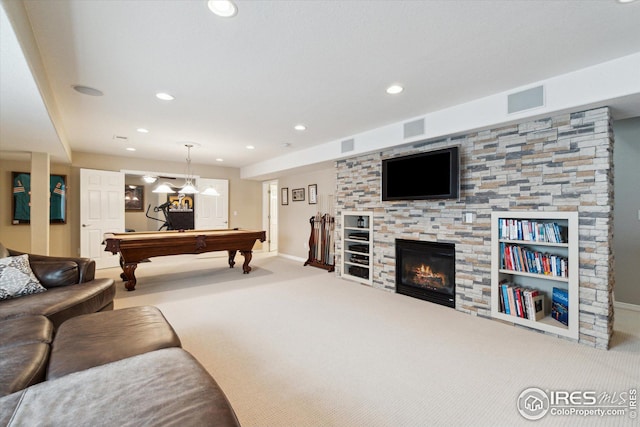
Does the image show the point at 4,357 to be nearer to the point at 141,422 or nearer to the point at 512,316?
A: the point at 141,422

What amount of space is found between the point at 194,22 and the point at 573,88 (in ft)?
10.3

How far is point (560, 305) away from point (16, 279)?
5.08m

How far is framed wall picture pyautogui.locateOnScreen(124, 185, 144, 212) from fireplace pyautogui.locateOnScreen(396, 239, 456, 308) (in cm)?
730

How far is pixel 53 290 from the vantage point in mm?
2609

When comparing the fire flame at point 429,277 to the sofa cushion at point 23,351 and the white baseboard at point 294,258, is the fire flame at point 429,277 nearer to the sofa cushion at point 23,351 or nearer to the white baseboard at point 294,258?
the white baseboard at point 294,258

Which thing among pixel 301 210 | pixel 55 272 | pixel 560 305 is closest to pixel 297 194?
pixel 301 210

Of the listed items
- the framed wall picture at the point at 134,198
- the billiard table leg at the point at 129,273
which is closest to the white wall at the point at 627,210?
the billiard table leg at the point at 129,273

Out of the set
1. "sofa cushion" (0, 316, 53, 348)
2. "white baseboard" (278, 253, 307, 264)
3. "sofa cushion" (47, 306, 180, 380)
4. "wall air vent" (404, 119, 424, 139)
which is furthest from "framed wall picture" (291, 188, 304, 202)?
"sofa cushion" (0, 316, 53, 348)

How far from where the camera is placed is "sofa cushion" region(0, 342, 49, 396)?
123 centimetres

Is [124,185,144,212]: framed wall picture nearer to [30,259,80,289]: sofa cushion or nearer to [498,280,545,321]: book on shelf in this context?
[30,259,80,289]: sofa cushion

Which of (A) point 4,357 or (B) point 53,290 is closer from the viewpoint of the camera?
(A) point 4,357

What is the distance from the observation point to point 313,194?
6488 mm

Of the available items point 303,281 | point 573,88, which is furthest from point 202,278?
point 573,88

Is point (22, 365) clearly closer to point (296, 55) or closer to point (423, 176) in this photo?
point (296, 55)
